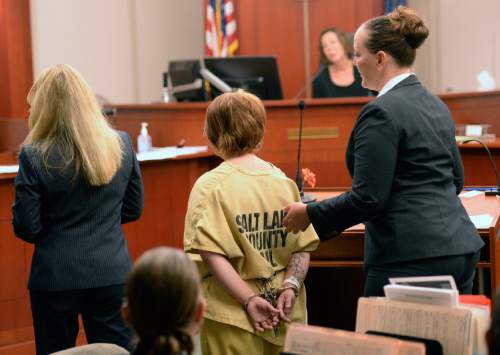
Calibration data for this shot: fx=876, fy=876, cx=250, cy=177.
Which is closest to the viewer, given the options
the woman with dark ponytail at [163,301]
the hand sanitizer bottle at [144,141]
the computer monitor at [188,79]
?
the woman with dark ponytail at [163,301]

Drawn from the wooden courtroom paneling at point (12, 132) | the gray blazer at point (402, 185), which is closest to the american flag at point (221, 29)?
the wooden courtroom paneling at point (12, 132)

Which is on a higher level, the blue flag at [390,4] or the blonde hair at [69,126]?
the blue flag at [390,4]

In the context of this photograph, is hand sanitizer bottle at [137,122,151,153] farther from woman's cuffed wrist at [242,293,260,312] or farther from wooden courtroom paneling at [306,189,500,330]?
woman's cuffed wrist at [242,293,260,312]

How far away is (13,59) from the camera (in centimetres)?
736

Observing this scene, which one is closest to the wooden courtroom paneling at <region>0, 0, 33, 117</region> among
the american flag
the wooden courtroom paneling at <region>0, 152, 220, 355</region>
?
the american flag

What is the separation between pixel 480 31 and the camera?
852cm

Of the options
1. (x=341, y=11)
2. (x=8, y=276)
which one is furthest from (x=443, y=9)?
(x=8, y=276)

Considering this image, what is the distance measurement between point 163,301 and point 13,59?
6.21 meters

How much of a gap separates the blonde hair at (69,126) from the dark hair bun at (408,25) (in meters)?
0.94

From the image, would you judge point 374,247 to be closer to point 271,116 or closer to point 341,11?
point 271,116

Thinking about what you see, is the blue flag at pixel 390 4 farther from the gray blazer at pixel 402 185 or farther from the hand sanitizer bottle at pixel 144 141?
the gray blazer at pixel 402 185

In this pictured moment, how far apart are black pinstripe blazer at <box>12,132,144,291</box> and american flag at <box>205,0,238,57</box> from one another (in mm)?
6032

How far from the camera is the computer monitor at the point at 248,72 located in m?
6.14

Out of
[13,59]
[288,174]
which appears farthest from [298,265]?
[13,59]
